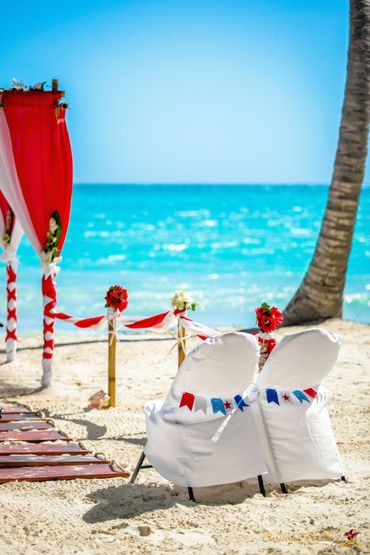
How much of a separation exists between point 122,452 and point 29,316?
438 inches

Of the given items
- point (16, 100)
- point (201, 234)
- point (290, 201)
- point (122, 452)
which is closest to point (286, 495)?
point (122, 452)

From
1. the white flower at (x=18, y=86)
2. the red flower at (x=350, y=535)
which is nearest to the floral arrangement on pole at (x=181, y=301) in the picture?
the white flower at (x=18, y=86)

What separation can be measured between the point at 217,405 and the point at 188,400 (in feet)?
0.56

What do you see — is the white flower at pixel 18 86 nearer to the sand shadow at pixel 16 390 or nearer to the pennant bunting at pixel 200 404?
the sand shadow at pixel 16 390

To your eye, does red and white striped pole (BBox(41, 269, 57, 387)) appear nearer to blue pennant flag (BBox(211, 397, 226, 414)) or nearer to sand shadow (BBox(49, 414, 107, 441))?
sand shadow (BBox(49, 414, 107, 441))

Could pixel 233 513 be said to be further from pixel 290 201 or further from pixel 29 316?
pixel 290 201

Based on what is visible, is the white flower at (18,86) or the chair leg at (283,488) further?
the white flower at (18,86)

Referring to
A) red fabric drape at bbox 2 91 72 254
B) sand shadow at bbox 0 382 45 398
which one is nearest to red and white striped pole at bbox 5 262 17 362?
sand shadow at bbox 0 382 45 398

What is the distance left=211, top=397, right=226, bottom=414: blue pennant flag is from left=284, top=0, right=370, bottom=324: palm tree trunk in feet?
21.9

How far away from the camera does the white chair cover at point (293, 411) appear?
5.26m

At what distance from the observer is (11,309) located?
374 inches

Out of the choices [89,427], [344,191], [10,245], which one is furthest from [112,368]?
[344,191]

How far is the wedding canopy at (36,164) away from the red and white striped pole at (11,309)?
118 centimetres

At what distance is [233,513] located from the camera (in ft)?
16.2
